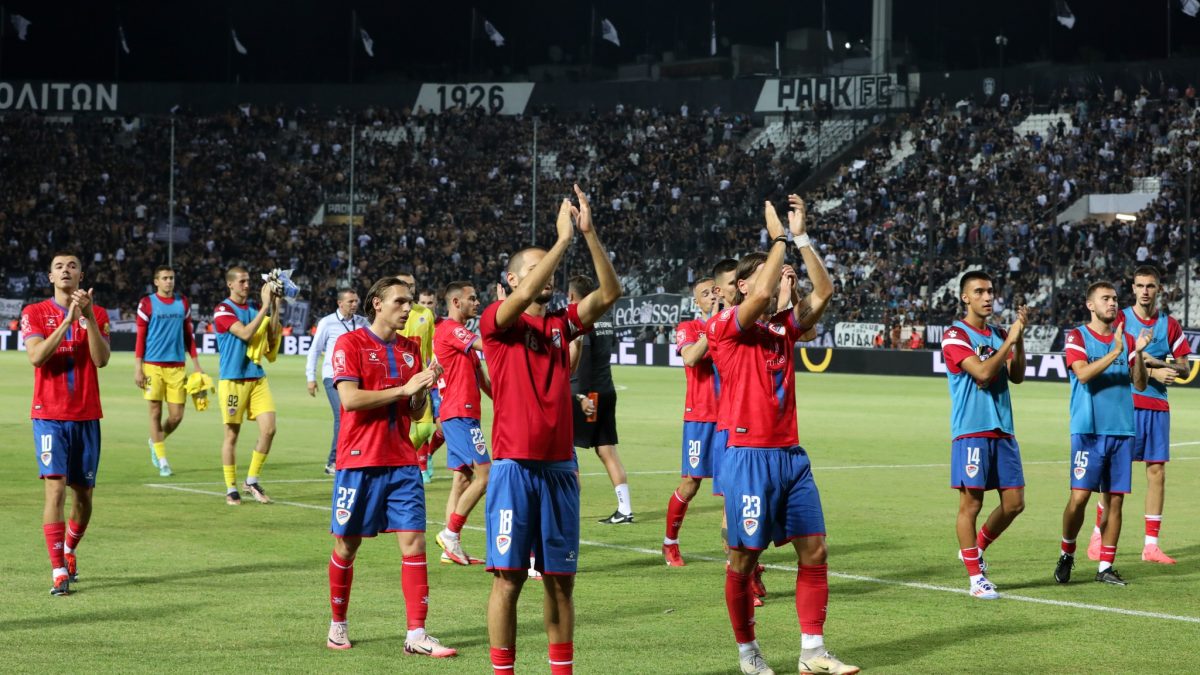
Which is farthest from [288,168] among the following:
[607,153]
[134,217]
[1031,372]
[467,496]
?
[467,496]

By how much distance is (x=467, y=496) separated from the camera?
37.9 feet

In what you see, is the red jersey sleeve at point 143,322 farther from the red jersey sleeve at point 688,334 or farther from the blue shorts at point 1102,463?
the blue shorts at point 1102,463

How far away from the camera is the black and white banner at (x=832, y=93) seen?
206 feet

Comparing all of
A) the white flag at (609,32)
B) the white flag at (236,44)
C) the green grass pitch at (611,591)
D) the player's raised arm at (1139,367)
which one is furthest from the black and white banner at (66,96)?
the player's raised arm at (1139,367)

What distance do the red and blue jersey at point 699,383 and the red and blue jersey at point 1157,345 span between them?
3.18m

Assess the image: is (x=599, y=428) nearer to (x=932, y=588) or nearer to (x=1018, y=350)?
→ (x=932, y=588)

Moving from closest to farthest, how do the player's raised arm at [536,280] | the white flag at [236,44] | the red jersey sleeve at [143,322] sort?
the player's raised arm at [536,280]
the red jersey sleeve at [143,322]
the white flag at [236,44]

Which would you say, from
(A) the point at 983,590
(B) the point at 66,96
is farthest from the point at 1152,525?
(B) the point at 66,96

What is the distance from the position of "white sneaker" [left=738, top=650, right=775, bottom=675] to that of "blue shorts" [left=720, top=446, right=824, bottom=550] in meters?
0.54

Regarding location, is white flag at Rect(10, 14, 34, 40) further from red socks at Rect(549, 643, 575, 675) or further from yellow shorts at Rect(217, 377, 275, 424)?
red socks at Rect(549, 643, 575, 675)

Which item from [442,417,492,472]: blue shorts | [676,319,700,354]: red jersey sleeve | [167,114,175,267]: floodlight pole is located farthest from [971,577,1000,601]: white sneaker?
[167,114,175,267]: floodlight pole

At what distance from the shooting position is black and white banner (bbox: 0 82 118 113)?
239 ft

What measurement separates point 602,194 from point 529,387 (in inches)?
2158

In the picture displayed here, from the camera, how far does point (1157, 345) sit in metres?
11.9
